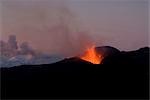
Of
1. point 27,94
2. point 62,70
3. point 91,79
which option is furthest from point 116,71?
point 27,94

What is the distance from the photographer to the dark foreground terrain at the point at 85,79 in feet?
189

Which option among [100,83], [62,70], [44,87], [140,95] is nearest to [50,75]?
[62,70]

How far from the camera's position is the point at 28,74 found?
248 feet

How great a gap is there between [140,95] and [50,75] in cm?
2121

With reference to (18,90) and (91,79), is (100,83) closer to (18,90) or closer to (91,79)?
(91,79)

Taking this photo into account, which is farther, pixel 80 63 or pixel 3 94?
pixel 80 63

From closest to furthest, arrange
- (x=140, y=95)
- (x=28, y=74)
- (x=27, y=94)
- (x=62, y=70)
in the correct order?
(x=140, y=95)
(x=27, y=94)
(x=62, y=70)
(x=28, y=74)

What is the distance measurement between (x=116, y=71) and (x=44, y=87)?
40.4 feet

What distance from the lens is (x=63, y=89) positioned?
60.8 meters

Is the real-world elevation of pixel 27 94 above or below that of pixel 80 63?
below

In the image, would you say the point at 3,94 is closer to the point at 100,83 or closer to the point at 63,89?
the point at 63,89

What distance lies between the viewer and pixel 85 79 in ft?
211

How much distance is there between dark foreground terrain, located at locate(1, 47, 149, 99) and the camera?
57656 millimetres

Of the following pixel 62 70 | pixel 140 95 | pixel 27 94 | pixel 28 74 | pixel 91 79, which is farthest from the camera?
pixel 28 74
